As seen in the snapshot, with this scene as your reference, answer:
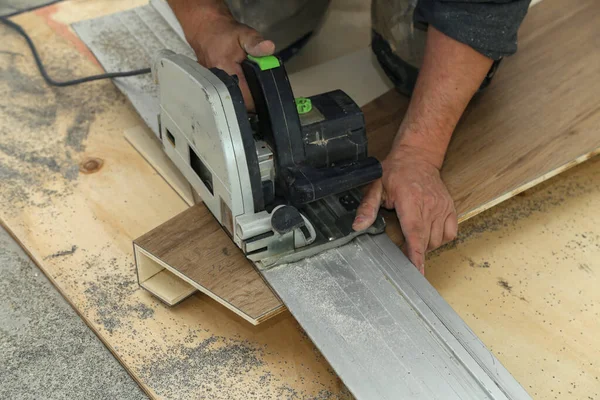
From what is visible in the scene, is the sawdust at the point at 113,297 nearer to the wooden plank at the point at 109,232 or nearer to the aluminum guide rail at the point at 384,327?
the wooden plank at the point at 109,232

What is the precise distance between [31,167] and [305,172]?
3.64ft

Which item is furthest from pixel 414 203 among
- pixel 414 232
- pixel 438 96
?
pixel 438 96

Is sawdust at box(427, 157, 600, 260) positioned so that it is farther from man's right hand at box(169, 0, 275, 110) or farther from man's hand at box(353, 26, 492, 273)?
man's right hand at box(169, 0, 275, 110)

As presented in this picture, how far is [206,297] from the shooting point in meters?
1.88

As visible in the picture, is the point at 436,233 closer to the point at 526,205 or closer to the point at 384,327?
the point at 384,327

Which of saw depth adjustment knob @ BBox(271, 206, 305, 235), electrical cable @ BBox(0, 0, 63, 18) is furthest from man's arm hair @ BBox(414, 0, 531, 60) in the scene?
electrical cable @ BBox(0, 0, 63, 18)

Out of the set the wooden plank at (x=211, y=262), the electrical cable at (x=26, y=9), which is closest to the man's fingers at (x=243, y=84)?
the wooden plank at (x=211, y=262)

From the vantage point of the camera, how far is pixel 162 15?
8.98 ft

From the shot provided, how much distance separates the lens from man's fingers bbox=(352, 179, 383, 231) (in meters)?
1.72

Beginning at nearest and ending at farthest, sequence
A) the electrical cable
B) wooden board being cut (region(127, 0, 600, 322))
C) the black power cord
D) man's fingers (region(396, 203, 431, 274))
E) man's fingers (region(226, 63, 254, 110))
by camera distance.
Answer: man's fingers (region(396, 203, 431, 274)) → man's fingers (region(226, 63, 254, 110)) → wooden board being cut (region(127, 0, 600, 322)) → the black power cord → the electrical cable

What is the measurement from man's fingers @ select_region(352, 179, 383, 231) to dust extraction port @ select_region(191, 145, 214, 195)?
1.27ft

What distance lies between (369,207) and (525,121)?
71 cm

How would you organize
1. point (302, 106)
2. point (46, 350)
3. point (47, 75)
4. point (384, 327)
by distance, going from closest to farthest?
1. point (384, 327)
2. point (302, 106)
3. point (46, 350)
4. point (47, 75)

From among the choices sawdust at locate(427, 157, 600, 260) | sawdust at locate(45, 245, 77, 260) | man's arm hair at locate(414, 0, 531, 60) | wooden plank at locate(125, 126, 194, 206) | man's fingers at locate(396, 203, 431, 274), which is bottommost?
sawdust at locate(427, 157, 600, 260)
